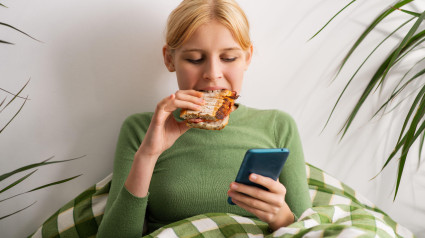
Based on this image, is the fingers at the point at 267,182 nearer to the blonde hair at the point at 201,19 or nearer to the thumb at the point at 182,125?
the thumb at the point at 182,125

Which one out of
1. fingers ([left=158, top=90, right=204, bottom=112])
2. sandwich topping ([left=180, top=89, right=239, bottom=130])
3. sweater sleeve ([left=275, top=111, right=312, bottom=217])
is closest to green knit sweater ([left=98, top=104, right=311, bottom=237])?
sweater sleeve ([left=275, top=111, right=312, bottom=217])

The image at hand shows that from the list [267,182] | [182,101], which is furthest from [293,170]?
[182,101]

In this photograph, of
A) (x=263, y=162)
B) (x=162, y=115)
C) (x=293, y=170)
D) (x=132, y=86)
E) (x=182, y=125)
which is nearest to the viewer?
(x=263, y=162)

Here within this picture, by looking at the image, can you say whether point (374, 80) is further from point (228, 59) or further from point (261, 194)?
point (261, 194)

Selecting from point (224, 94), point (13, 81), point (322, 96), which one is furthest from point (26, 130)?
point (322, 96)

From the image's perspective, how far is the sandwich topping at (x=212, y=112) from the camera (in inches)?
46.1

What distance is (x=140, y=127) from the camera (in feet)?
4.50

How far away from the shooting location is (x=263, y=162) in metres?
0.95

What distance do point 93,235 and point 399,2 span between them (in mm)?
1316

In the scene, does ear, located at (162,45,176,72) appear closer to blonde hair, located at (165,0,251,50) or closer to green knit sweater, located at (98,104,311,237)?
blonde hair, located at (165,0,251,50)

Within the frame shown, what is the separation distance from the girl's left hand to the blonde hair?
464 mm

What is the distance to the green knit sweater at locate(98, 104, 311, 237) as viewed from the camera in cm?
127

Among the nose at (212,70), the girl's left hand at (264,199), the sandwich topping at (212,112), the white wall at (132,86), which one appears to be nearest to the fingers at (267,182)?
the girl's left hand at (264,199)

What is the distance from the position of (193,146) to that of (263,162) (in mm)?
434
